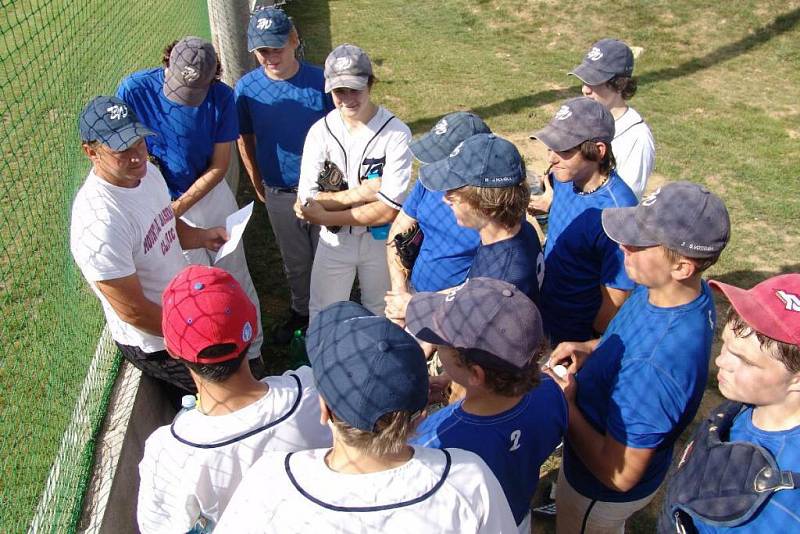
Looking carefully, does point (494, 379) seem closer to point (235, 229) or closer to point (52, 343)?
point (235, 229)

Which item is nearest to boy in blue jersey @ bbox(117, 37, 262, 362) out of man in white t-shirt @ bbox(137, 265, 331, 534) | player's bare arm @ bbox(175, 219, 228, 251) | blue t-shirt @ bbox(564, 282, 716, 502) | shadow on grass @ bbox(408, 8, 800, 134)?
player's bare arm @ bbox(175, 219, 228, 251)

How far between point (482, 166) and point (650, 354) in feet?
2.98

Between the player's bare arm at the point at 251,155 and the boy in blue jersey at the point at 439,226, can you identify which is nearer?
the boy in blue jersey at the point at 439,226

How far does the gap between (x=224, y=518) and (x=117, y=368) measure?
6.46ft

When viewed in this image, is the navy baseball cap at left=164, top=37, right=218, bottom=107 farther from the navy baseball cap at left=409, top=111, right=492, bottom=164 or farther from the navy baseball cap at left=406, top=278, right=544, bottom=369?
the navy baseball cap at left=406, top=278, right=544, bottom=369

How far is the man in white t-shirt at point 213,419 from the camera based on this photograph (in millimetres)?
1814

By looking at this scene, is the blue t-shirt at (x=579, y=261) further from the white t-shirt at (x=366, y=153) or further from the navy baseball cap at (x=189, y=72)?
the navy baseball cap at (x=189, y=72)

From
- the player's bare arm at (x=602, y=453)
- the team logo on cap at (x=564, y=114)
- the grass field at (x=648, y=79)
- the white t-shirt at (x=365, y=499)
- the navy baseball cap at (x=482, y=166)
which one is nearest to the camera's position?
the white t-shirt at (x=365, y=499)

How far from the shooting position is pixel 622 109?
3.93 m

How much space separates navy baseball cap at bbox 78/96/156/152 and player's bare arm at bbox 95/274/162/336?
55 centimetres

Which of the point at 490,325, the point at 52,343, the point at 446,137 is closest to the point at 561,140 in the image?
the point at 446,137

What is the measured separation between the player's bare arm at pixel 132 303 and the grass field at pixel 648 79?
155 cm

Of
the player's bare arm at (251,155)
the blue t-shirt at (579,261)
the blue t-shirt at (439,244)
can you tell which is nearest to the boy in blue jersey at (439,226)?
the blue t-shirt at (439,244)

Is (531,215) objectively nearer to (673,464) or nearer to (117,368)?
(673,464)
